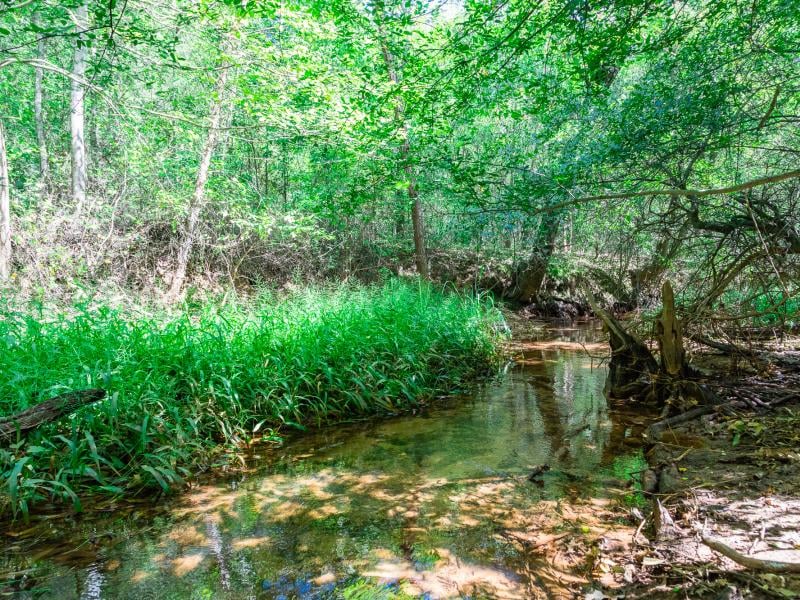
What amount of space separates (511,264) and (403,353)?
812 cm

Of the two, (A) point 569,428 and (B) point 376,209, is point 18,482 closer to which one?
(A) point 569,428

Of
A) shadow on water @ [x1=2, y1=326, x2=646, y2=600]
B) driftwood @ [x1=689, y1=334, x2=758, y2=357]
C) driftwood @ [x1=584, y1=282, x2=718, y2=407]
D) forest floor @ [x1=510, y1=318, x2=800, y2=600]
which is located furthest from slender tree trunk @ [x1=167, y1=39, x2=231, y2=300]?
driftwood @ [x1=689, y1=334, x2=758, y2=357]

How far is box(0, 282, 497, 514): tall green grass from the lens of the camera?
3.56m

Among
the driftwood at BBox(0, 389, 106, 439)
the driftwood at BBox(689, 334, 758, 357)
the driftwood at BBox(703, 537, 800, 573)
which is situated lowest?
the driftwood at BBox(703, 537, 800, 573)

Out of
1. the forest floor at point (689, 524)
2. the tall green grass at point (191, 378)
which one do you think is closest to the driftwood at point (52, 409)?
the tall green grass at point (191, 378)

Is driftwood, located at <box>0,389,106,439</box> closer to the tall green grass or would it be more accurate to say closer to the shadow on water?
the tall green grass

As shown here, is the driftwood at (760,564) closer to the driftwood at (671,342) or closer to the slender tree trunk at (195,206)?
the driftwood at (671,342)

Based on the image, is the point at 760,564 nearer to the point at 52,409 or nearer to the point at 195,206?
the point at 52,409

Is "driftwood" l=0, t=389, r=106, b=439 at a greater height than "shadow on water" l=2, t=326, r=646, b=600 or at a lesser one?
greater

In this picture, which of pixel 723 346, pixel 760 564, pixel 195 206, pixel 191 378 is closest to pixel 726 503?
pixel 760 564

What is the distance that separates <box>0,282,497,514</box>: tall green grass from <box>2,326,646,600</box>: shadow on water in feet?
1.33

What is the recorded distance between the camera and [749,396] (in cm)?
467

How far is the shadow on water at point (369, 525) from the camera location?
8.10 ft

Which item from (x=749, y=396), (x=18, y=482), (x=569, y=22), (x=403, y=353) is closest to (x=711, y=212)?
(x=749, y=396)
